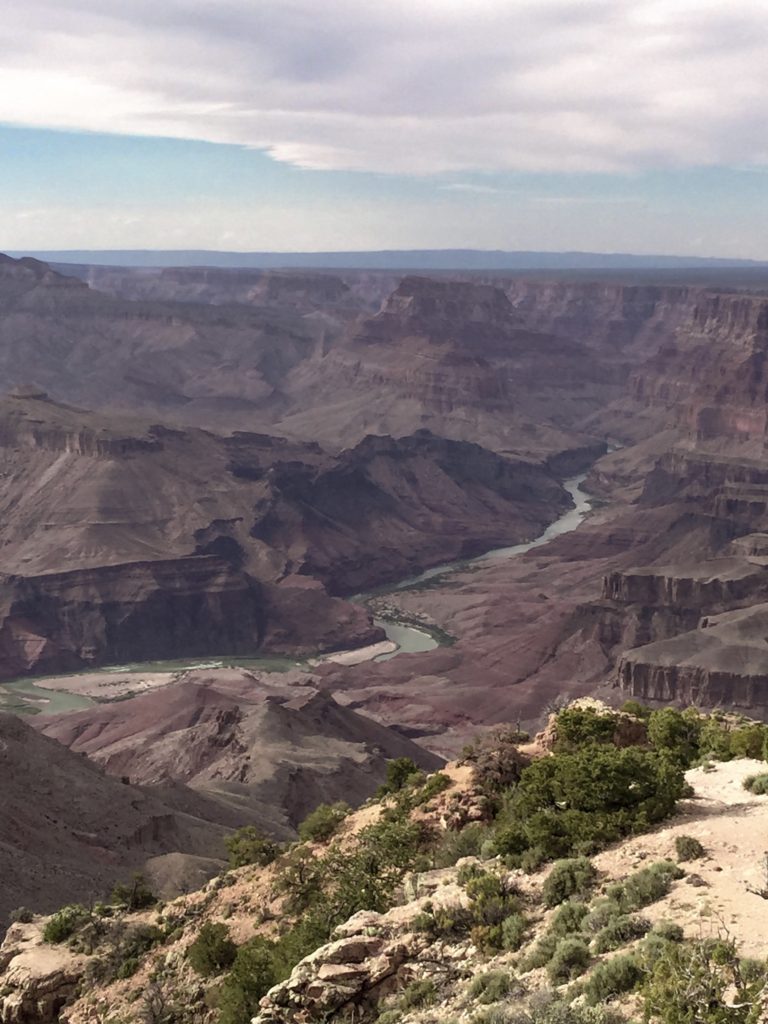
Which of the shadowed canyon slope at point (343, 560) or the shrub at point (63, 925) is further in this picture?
the shadowed canyon slope at point (343, 560)

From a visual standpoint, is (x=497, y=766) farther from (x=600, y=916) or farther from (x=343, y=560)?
(x=343, y=560)

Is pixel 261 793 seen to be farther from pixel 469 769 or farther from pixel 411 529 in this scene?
pixel 411 529

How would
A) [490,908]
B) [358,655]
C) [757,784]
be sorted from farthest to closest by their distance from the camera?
[358,655]
[757,784]
[490,908]

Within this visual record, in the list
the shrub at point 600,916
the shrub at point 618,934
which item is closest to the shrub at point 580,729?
the shrub at point 600,916

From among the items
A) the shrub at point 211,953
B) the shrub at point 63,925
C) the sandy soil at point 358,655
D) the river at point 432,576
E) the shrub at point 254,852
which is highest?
the shrub at point 211,953

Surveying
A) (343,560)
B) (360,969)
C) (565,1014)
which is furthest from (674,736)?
(343,560)

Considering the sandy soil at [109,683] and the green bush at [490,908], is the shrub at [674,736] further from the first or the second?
the sandy soil at [109,683]
